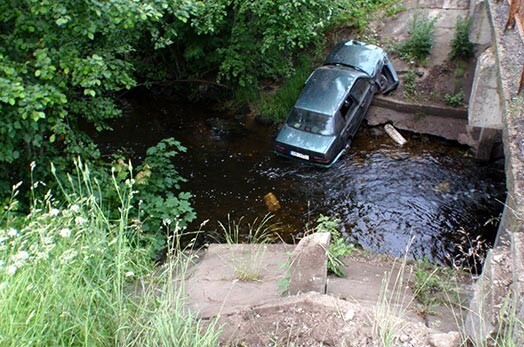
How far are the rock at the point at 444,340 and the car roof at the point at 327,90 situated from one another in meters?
7.47

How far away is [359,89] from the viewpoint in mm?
11094

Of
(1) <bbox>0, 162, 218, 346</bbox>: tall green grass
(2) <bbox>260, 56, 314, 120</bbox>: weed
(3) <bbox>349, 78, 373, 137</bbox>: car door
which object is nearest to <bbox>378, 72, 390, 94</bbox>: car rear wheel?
(3) <bbox>349, 78, 373, 137</bbox>: car door

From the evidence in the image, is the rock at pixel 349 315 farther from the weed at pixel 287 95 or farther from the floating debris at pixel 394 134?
the weed at pixel 287 95

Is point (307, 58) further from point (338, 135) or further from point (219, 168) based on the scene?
point (219, 168)

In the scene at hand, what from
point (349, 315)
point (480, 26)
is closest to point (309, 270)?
point (349, 315)

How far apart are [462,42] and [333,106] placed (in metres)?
4.14

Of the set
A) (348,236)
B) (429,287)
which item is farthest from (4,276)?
A: (348,236)

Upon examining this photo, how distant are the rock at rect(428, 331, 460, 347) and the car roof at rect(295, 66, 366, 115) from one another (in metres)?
7.47

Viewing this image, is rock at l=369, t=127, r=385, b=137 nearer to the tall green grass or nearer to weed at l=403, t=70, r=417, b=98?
weed at l=403, t=70, r=417, b=98

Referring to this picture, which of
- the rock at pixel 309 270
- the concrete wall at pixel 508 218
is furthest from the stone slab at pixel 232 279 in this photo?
the concrete wall at pixel 508 218

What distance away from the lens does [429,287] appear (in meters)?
5.24

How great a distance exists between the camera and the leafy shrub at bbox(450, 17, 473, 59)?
38.8 ft

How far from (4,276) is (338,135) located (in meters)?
8.22

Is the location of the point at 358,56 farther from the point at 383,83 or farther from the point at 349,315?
the point at 349,315
